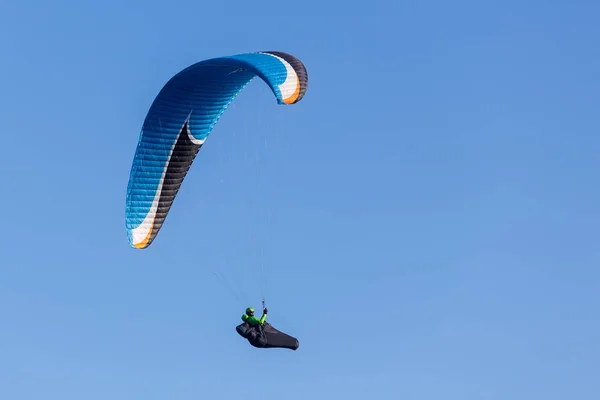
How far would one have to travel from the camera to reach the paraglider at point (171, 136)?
44844 mm

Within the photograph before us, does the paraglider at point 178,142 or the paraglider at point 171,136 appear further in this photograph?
the paraglider at point 171,136

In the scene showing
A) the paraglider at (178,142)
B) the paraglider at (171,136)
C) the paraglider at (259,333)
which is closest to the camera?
the paraglider at (259,333)

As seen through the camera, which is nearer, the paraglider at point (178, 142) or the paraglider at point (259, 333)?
the paraglider at point (259, 333)

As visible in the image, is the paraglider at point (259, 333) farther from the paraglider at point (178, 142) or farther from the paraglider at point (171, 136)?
the paraglider at point (171, 136)

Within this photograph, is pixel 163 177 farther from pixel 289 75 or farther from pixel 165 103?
pixel 289 75

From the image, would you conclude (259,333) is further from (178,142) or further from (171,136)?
(171,136)

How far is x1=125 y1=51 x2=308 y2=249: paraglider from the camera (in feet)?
147

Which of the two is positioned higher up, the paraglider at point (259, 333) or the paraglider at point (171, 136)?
the paraglider at point (171, 136)

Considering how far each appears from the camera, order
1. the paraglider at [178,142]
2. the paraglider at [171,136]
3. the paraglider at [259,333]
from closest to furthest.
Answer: the paraglider at [259,333] → the paraglider at [178,142] → the paraglider at [171,136]

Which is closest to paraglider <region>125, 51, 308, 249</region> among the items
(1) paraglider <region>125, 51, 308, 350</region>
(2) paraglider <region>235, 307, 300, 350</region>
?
(1) paraglider <region>125, 51, 308, 350</region>

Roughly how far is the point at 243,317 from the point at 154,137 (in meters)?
5.32

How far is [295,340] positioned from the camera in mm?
44188

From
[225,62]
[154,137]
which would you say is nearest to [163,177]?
[154,137]

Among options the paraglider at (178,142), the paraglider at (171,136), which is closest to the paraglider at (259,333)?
the paraglider at (178,142)
